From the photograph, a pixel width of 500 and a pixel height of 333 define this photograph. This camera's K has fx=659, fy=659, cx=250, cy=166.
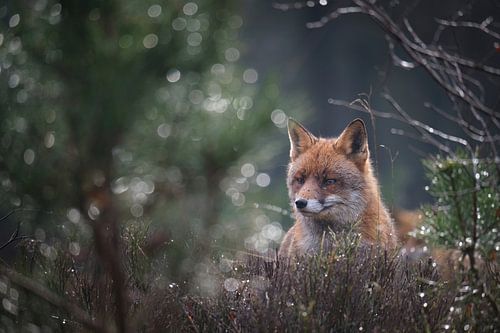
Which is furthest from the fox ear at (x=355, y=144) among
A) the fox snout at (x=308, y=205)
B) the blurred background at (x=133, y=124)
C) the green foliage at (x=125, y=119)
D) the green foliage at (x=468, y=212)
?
the green foliage at (x=125, y=119)

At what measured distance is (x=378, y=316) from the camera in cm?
302

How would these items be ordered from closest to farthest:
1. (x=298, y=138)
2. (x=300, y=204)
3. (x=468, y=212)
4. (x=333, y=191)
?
(x=468, y=212) → (x=300, y=204) → (x=333, y=191) → (x=298, y=138)

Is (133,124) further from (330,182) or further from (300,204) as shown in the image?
(330,182)

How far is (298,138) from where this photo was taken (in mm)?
5320

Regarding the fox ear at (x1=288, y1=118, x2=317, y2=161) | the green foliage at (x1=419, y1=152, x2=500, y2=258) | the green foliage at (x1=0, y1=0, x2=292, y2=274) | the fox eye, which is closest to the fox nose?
the fox eye

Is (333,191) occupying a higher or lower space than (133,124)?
lower

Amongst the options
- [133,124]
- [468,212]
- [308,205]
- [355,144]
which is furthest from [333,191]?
[133,124]

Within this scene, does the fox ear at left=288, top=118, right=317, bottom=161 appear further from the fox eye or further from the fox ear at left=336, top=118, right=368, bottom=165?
the fox eye

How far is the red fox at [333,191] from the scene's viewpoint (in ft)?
15.4

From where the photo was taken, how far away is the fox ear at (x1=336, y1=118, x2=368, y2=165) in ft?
16.4

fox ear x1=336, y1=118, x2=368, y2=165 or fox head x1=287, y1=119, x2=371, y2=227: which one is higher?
fox ear x1=336, y1=118, x2=368, y2=165

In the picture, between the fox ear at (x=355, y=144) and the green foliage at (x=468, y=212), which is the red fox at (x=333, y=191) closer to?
the fox ear at (x=355, y=144)

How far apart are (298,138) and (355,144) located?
1.62 ft

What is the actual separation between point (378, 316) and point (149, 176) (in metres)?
1.73
